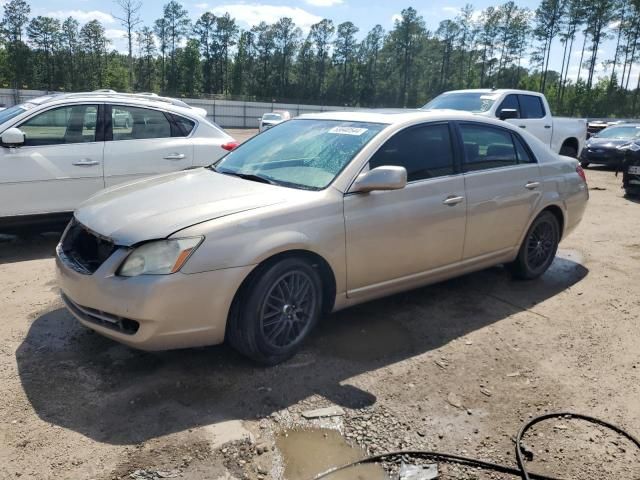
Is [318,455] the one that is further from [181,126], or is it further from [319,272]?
[181,126]

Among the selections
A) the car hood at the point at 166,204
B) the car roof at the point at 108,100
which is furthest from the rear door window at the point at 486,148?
the car roof at the point at 108,100

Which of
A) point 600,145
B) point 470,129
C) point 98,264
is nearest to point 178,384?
point 98,264

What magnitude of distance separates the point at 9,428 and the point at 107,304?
80 centimetres

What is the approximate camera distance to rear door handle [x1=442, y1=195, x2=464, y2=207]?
174 inches

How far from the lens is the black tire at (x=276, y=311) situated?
3.41 meters

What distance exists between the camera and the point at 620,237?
7.65m

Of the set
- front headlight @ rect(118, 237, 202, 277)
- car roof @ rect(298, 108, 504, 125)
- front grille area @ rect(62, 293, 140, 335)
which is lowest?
front grille area @ rect(62, 293, 140, 335)

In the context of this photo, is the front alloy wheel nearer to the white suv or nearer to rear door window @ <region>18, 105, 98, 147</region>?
the white suv

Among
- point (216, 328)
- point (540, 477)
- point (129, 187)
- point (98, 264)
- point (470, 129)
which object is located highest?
point (470, 129)

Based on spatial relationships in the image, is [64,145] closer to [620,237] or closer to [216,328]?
[216,328]

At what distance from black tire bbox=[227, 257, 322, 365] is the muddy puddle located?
681mm

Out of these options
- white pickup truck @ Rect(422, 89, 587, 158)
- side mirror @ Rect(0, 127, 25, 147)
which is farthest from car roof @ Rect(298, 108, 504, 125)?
white pickup truck @ Rect(422, 89, 587, 158)

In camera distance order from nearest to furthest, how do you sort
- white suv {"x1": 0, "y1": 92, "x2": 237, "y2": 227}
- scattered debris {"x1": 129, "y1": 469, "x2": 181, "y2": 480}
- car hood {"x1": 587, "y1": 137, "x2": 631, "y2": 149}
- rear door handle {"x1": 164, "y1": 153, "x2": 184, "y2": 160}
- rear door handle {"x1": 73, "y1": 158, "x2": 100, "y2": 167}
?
1. scattered debris {"x1": 129, "y1": 469, "x2": 181, "y2": 480}
2. white suv {"x1": 0, "y1": 92, "x2": 237, "y2": 227}
3. rear door handle {"x1": 73, "y1": 158, "x2": 100, "y2": 167}
4. rear door handle {"x1": 164, "y1": 153, "x2": 184, "y2": 160}
5. car hood {"x1": 587, "y1": 137, "x2": 631, "y2": 149}

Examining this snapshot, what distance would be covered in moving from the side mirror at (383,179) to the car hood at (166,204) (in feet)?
1.82
